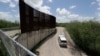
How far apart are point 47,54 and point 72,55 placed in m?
4.34

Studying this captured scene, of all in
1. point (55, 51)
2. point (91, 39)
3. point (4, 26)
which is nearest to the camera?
point (55, 51)

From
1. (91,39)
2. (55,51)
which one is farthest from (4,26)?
(91,39)

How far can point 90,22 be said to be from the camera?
97.4 feet

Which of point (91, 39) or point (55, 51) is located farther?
point (91, 39)

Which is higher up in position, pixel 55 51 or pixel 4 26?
pixel 4 26

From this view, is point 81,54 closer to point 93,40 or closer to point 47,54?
point 93,40

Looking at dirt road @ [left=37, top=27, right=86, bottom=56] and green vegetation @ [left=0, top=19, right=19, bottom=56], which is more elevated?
green vegetation @ [left=0, top=19, right=19, bottom=56]

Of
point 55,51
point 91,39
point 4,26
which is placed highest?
point 4,26

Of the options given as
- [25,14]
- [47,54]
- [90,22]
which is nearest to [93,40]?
[90,22]

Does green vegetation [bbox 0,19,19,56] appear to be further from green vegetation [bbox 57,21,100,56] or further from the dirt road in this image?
green vegetation [bbox 57,21,100,56]

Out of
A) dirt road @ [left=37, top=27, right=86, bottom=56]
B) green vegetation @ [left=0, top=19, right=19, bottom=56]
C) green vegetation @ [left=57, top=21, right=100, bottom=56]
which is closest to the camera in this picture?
green vegetation @ [left=0, top=19, right=19, bottom=56]

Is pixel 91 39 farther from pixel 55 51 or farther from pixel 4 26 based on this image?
pixel 4 26

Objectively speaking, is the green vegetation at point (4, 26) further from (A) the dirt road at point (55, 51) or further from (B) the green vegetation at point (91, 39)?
(B) the green vegetation at point (91, 39)

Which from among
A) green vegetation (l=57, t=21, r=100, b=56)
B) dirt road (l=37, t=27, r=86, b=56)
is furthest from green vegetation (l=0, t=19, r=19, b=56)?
green vegetation (l=57, t=21, r=100, b=56)
